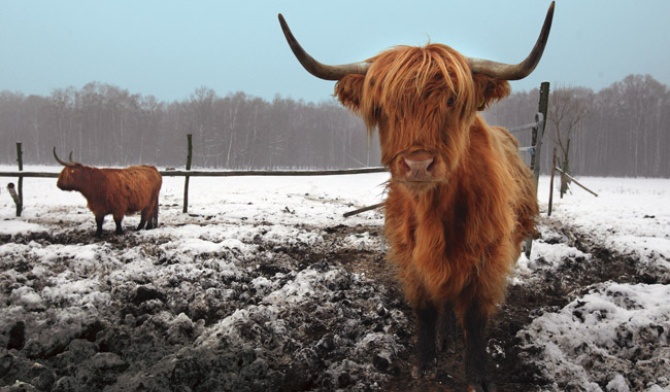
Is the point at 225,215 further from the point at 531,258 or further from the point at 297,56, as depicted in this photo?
the point at 297,56

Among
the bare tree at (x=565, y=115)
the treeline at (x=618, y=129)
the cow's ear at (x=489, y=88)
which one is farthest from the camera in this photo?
the treeline at (x=618, y=129)

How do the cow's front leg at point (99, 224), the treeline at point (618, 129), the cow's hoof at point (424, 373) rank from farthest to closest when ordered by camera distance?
the treeline at point (618, 129) → the cow's front leg at point (99, 224) → the cow's hoof at point (424, 373)

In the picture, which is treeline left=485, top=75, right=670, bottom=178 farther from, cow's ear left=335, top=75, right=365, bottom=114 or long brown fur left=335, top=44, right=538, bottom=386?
cow's ear left=335, top=75, right=365, bottom=114

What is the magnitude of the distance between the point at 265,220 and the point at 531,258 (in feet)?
16.6

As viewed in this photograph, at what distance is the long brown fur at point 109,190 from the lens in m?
6.41

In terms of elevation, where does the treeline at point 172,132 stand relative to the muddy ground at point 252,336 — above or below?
above

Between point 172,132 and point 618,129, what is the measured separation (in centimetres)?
4636

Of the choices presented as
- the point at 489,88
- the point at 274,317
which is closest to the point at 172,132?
the point at 274,317

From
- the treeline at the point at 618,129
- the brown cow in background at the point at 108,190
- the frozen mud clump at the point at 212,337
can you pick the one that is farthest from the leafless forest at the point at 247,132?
the frozen mud clump at the point at 212,337

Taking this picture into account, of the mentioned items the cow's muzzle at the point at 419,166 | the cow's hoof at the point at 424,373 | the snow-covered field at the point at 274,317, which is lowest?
the cow's hoof at the point at 424,373

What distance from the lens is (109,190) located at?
6.45 meters

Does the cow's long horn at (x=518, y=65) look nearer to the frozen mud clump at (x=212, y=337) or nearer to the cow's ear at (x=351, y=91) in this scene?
the cow's ear at (x=351, y=91)

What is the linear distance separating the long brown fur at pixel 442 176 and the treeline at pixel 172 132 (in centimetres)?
3396

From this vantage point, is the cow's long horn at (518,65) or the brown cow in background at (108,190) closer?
the cow's long horn at (518,65)
